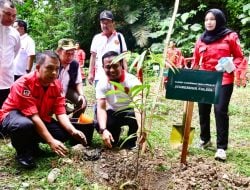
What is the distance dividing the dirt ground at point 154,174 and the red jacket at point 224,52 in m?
1.07

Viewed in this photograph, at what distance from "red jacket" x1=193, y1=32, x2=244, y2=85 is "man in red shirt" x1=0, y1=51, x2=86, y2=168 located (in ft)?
5.49

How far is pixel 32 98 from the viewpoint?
3498 millimetres

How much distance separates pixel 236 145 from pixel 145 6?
11769 millimetres

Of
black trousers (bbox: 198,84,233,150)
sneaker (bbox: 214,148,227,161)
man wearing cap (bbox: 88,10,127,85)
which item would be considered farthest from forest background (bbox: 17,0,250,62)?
sneaker (bbox: 214,148,227,161)

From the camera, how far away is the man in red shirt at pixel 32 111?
11.1ft

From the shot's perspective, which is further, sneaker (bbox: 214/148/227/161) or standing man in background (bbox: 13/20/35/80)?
standing man in background (bbox: 13/20/35/80)

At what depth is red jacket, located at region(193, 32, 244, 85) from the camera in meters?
4.12

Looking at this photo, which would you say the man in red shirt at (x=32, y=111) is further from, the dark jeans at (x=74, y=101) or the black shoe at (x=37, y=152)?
the dark jeans at (x=74, y=101)

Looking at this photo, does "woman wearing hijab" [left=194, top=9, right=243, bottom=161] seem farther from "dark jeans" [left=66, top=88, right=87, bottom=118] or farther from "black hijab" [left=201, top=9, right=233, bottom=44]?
"dark jeans" [left=66, top=88, right=87, bottom=118]

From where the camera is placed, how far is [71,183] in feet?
10.4

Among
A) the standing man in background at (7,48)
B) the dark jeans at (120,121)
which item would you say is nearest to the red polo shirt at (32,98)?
the dark jeans at (120,121)

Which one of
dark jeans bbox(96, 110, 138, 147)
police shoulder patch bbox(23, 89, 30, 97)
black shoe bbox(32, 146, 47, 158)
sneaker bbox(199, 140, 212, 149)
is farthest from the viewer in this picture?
sneaker bbox(199, 140, 212, 149)

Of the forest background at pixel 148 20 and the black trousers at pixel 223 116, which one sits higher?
the forest background at pixel 148 20

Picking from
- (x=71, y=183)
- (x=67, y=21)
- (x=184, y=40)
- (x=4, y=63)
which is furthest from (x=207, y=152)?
(x=67, y=21)
